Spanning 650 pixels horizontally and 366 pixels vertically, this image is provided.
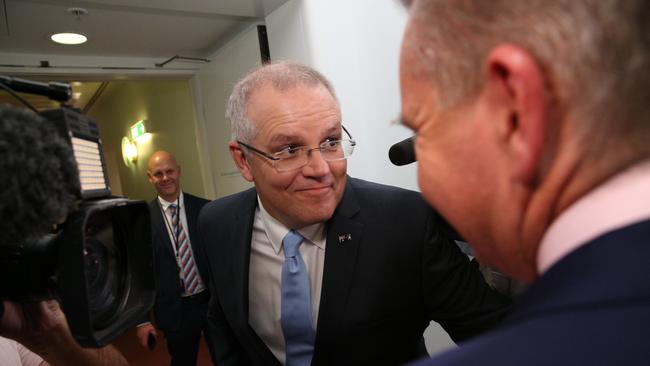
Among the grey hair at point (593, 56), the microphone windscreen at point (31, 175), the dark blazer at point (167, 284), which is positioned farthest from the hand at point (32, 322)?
the dark blazer at point (167, 284)

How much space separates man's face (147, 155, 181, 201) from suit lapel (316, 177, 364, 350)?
229cm

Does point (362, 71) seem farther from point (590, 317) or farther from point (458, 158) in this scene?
point (590, 317)

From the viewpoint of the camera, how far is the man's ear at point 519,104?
0.35m

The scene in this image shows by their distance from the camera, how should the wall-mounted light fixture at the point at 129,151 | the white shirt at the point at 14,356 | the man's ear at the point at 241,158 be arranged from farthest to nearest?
the wall-mounted light fixture at the point at 129,151 → the man's ear at the point at 241,158 → the white shirt at the point at 14,356

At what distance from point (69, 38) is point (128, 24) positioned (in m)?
0.41

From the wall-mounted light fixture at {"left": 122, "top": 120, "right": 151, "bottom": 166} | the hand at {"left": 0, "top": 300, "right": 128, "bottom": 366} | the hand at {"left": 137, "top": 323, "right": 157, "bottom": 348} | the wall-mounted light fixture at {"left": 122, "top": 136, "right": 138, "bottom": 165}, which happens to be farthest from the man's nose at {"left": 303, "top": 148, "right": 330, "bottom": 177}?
the wall-mounted light fixture at {"left": 122, "top": 136, "right": 138, "bottom": 165}

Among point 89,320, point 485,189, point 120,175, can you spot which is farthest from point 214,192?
point 120,175

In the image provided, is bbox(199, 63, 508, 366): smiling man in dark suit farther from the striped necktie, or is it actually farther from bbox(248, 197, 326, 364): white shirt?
the striped necktie

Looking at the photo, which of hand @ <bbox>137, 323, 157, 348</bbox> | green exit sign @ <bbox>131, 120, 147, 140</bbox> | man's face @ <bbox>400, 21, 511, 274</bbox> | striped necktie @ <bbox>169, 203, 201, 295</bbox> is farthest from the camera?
green exit sign @ <bbox>131, 120, 147, 140</bbox>

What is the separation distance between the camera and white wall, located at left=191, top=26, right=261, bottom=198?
285 cm

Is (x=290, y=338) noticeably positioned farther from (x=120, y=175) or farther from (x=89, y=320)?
(x=120, y=175)

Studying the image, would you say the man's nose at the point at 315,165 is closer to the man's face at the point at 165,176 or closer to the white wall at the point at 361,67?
the white wall at the point at 361,67

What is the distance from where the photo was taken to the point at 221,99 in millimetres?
3141

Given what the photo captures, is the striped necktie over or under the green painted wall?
under
